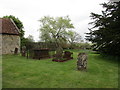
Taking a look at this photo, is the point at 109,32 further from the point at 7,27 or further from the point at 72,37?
the point at 72,37

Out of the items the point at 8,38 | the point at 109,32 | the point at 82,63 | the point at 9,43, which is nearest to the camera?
the point at 82,63

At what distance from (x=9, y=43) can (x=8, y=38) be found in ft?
3.00

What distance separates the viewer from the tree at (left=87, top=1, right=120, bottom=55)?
11.4 metres

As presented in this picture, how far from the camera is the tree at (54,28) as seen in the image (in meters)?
31.8

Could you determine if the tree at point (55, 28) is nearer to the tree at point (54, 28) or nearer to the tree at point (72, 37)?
the tree at point (54, 28)

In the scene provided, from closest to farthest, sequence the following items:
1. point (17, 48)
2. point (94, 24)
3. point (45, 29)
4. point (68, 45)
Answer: point (94, 24)
point (17, 48)
point (45, 29)
point (68, 45)

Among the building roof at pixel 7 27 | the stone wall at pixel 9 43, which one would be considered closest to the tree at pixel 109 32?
the stone wall at pixel 9 43

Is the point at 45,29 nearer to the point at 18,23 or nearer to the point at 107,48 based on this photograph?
the point at 18,23

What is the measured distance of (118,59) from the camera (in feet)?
44.6

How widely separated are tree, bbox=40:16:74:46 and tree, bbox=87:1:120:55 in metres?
16.7

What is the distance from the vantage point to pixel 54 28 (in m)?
32.6

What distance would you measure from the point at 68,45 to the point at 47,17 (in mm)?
12469

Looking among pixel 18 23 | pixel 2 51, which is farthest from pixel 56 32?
pixel 2 51

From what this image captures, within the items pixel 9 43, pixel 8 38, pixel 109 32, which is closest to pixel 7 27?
pixel 8 38
